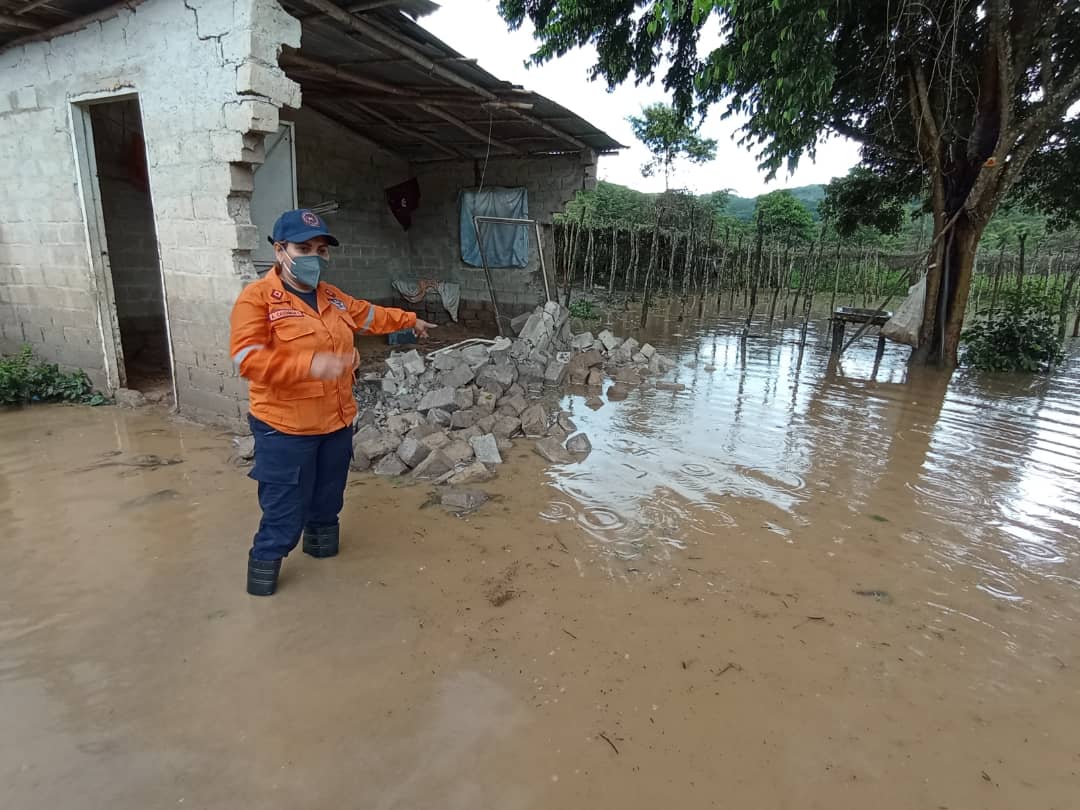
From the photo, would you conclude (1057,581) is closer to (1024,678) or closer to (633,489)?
(1024,678)

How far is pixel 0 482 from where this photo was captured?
380 cm

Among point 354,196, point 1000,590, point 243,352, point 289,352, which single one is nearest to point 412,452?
point 289,352

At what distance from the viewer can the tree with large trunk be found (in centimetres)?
643

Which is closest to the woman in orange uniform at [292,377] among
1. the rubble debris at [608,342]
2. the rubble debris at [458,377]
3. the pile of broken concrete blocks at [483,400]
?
the pile of broken concrete blocks at [483,400]

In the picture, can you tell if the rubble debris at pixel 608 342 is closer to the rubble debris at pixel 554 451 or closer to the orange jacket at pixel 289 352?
the rubble debris at pixel 554 451

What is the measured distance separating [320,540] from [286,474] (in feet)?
2.07

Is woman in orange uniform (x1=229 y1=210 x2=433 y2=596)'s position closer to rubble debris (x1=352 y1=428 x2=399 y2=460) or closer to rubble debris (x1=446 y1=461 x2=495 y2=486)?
rubble debris (x1=446 y1=461 x2=495 y2=486)

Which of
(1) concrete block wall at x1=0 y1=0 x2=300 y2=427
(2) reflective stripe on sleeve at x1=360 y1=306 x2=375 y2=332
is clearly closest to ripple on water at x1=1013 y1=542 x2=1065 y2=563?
(2) reflective stripe on sleeve at x1=360 y1=306 x2=375 y2=332

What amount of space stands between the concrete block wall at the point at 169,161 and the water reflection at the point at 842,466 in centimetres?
310

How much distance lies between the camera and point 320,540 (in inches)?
117

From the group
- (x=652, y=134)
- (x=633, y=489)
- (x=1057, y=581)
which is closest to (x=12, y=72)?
(x=633, y=489)

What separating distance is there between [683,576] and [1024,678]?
1.36 m

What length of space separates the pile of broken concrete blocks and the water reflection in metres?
0.44

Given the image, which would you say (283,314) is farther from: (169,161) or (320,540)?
(169,161)
